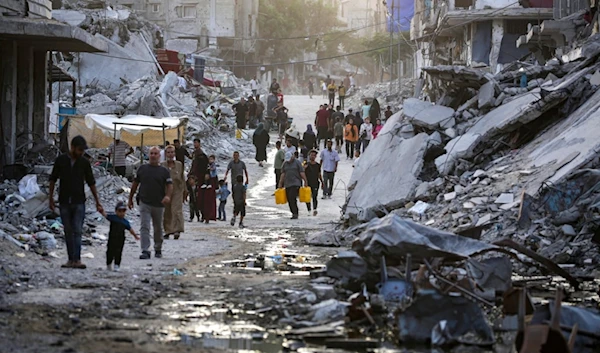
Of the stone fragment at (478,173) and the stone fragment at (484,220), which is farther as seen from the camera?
the stone fragment at (478,173)

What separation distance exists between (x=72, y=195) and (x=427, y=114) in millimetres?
8866

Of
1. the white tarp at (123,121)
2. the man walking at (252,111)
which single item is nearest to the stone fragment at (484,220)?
the white tarp at (123,121)

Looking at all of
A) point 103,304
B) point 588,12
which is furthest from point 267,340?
Result: point 588,12

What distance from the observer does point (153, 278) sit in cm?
1031

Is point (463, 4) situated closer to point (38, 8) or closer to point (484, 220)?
point (38, 8)

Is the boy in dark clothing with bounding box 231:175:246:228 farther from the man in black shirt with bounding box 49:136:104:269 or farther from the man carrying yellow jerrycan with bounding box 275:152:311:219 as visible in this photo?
the man in black shirt with bounding box 49:136:104:269

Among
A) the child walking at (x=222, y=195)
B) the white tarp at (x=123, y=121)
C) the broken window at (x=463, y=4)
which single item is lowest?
the child walking at (x=222, y=195)

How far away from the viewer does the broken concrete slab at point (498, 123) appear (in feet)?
53.5

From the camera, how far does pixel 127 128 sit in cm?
2703

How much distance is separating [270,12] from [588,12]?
5875cm

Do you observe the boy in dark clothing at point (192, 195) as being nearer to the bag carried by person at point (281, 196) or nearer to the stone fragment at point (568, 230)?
the bag carried by person at point (281, 196)

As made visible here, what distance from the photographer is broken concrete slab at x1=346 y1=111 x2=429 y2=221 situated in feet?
54.4

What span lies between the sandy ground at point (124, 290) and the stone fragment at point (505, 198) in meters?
2.49

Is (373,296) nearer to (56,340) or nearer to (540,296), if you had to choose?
(540,296)
